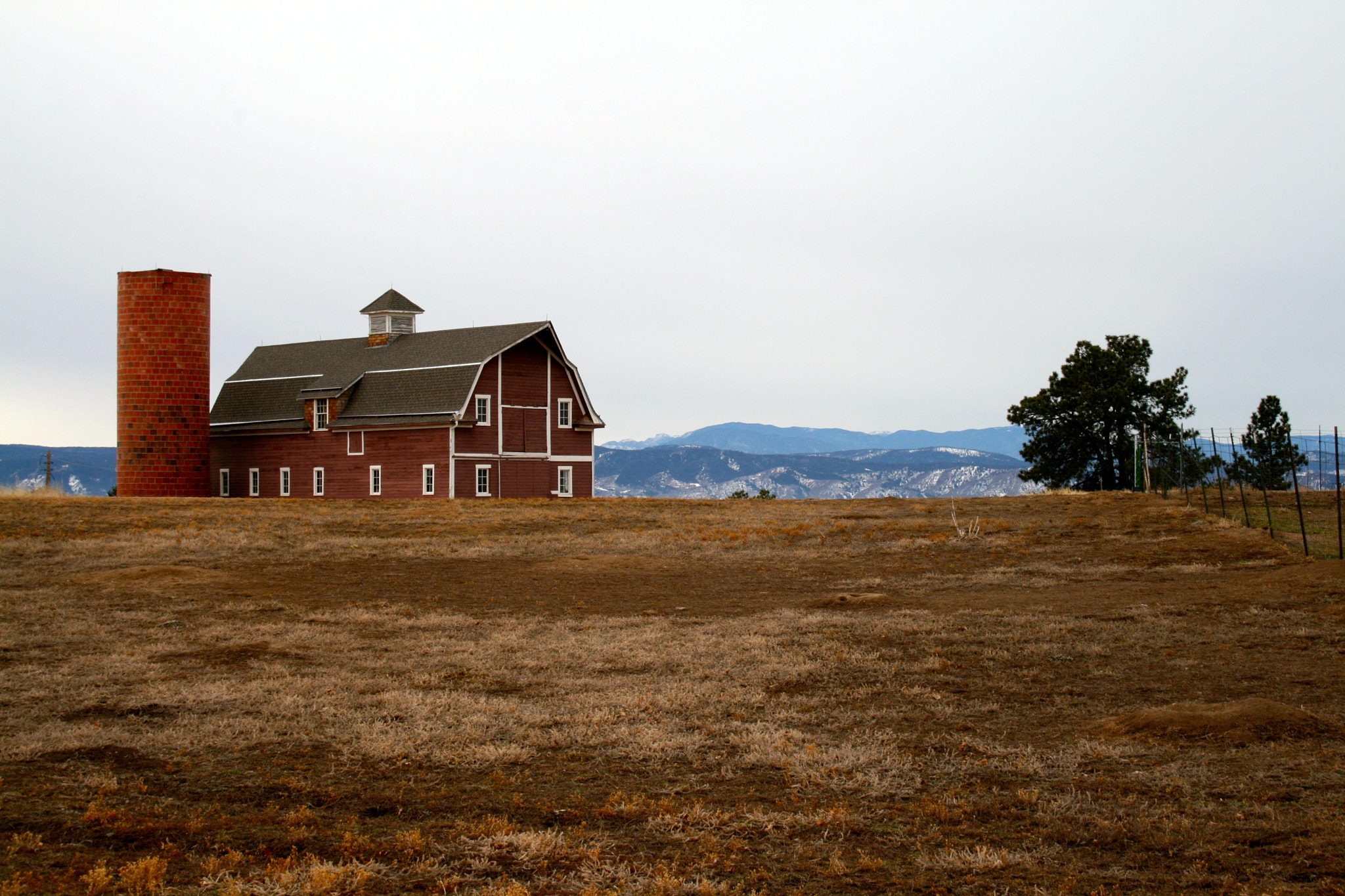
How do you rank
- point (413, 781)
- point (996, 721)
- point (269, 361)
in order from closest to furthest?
point (413, 781) → point (996, 721) → point (269, 361)

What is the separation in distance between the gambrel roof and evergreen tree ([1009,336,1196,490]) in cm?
2852

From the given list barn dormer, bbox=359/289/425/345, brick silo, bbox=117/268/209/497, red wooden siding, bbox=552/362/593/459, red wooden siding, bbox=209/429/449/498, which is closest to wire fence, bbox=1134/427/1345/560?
red wooden siding, bbox=552/362/593/459

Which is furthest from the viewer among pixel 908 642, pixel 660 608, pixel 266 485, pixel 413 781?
pixel 266 485

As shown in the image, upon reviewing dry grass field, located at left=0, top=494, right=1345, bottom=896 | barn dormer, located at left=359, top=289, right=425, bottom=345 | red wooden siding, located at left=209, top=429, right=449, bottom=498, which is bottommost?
dry grass field, located at left=0, top=494, right=1345, bottom=896

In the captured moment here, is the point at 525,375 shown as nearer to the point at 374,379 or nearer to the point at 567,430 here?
the point at 567,430

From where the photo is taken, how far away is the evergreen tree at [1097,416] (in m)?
63.0

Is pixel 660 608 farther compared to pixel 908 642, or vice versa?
pixel 660 608

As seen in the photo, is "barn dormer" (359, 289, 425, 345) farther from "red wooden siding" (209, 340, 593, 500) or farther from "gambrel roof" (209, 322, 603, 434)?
"red wooden siding" (209, 340, 593, 500)

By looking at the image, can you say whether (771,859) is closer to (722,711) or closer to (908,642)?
(722,711)

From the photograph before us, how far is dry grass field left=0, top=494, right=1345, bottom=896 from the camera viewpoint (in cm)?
667

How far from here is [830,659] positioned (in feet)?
44.3

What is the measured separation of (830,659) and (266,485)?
44.5 meters

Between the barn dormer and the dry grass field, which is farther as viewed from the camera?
the barn dormer

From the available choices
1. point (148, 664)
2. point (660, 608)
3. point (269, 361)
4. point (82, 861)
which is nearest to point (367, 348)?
point (269, 361)
